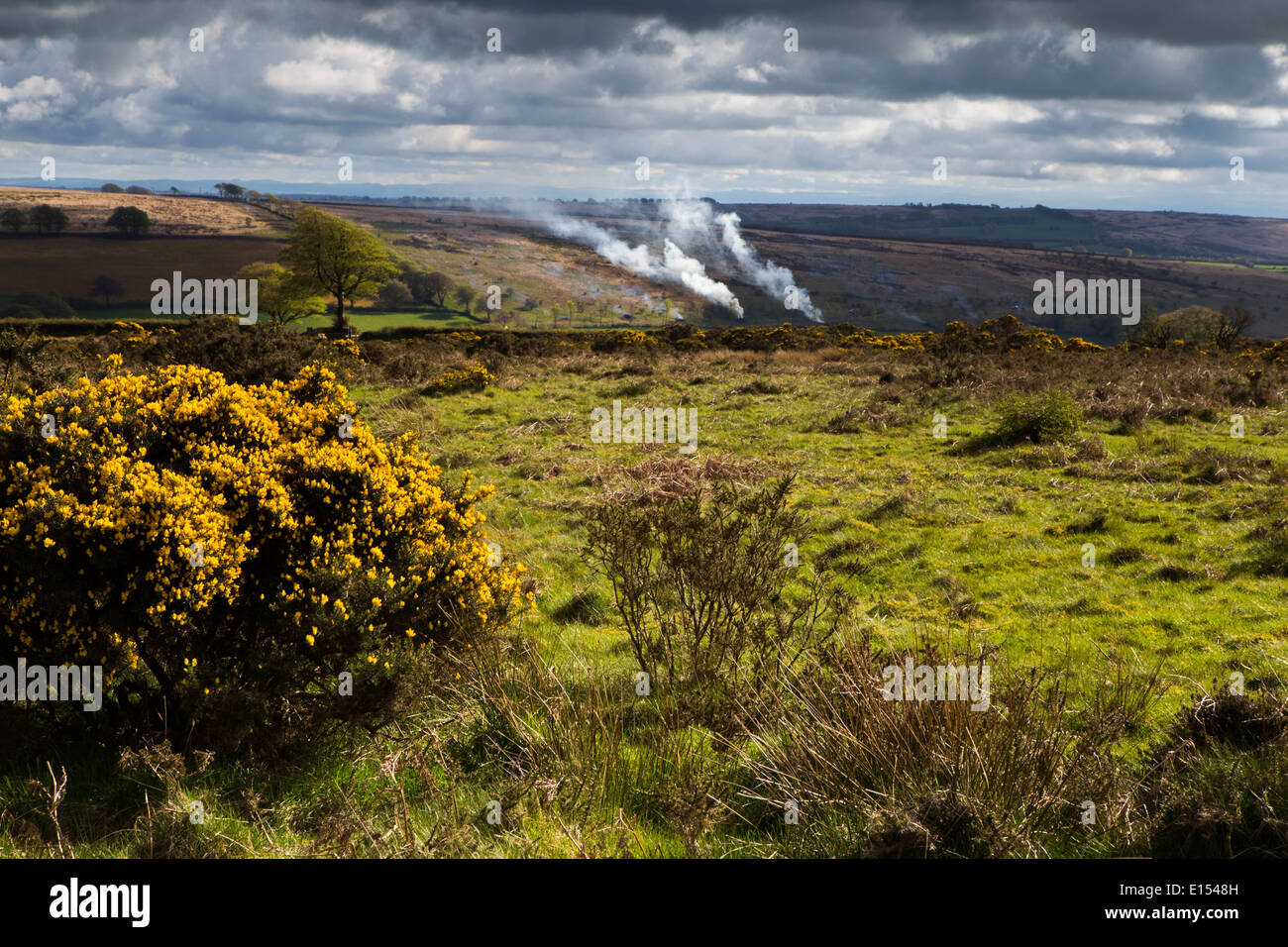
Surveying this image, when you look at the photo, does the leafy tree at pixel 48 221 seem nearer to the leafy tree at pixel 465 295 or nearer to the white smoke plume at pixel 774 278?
the leafy tree at pixel 465 295

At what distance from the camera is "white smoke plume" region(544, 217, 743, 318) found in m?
142

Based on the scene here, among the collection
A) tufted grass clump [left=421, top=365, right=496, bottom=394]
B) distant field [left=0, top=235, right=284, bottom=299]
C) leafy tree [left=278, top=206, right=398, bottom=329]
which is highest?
distant field [left=0, top=235, right=284, bottom=299]

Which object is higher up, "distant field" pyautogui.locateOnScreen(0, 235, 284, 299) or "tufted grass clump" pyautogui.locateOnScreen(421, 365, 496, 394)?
"distant field" pyautogui.locateOnScreen(0, 235, 284, 299)

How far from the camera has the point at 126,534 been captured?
15.8 ft

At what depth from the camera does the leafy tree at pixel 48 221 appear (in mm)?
126938

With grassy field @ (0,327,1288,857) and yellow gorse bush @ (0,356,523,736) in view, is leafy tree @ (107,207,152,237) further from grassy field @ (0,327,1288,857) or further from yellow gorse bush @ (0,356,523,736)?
yellow gorse bush @ (0,356,523,736)

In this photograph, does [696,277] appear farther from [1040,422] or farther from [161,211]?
[1040,422]

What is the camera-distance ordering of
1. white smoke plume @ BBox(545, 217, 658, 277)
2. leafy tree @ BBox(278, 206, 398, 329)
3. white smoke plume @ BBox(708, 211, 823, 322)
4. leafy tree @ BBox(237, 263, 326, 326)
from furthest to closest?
white smoke plume @ BBox(545, 217, 658, 277), white smoke plume @ BBox(708, 211, 823, 322), leafy tree @ BBox(278, 206, 398, 329), leafy tree @ BBox(237, 263, 326, 326)

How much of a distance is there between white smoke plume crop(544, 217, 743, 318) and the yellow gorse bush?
129m

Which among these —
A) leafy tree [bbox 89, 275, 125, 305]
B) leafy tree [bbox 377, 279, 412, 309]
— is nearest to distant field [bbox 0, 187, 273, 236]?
leafy tree [bbox 89, 275, 125, 305]

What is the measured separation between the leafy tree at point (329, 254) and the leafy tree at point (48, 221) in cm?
8821

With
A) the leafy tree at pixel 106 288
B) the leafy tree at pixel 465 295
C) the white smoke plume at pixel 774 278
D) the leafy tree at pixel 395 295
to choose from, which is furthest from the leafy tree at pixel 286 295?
the white smoke plume at pixel 774 278

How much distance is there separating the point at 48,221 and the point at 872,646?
519ft

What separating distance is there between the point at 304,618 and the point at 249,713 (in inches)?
25.4
